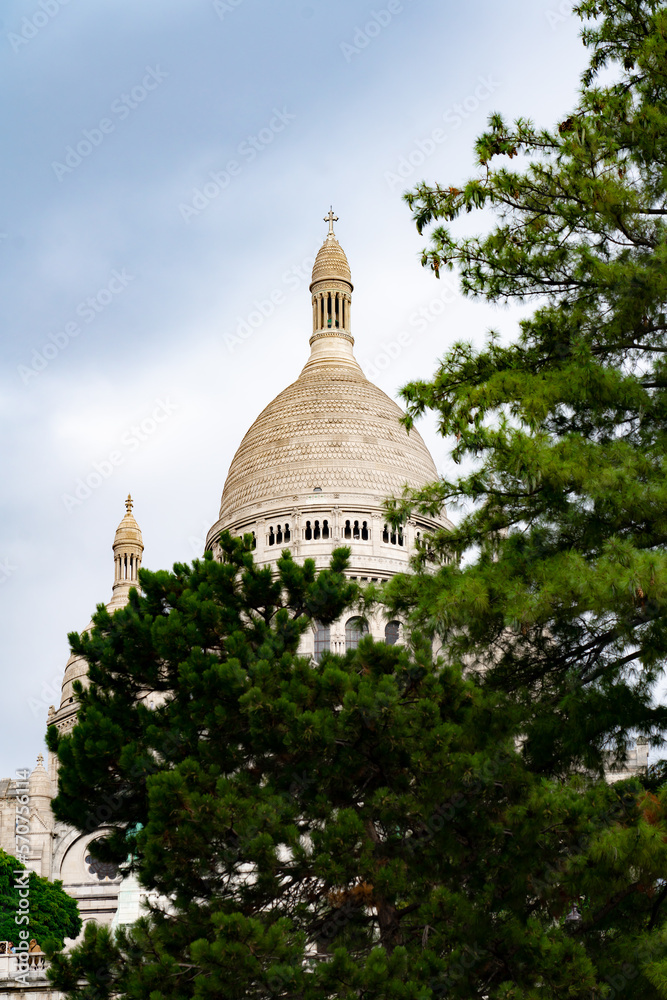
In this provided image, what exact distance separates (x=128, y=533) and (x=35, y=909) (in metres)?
35.2

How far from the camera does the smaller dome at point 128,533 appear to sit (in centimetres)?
7981

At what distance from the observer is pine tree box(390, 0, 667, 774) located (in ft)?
47.1

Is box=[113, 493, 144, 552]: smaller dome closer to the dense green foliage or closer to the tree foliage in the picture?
the dense green foliage

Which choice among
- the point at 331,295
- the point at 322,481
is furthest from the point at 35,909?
the point at 331,295

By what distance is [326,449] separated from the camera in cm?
7544

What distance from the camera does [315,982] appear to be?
580 inches

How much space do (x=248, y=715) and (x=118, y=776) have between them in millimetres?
2720

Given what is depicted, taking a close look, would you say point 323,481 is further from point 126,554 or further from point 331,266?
point 331,266

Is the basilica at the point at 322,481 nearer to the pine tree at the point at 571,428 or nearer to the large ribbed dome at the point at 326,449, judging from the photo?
the large ribbed dome at the point at 326,449

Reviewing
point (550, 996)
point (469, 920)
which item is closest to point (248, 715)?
point (469, 920)

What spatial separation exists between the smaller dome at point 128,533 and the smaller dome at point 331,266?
1894 centimetres

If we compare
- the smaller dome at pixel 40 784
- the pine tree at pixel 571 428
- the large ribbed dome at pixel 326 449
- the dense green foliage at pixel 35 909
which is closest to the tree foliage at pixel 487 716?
the pine tree at pixel 571 428

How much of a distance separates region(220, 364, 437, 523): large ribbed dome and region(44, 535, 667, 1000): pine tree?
2166 inches

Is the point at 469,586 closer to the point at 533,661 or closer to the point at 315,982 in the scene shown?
the point at 533,661
